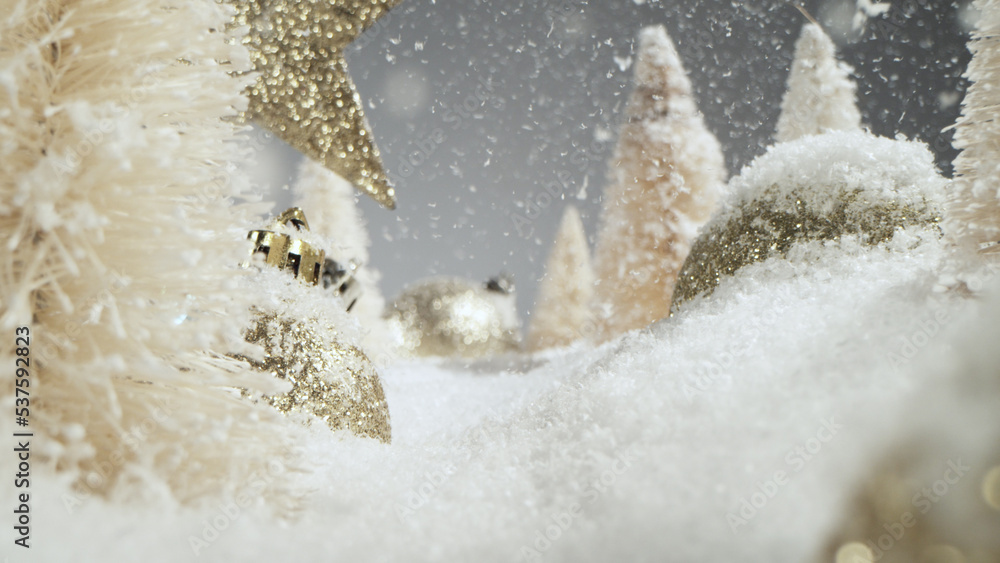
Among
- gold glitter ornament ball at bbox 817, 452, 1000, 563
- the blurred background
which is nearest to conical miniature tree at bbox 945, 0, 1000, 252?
gold glitter ornament ball at bbox 817, 452, 1000, 563

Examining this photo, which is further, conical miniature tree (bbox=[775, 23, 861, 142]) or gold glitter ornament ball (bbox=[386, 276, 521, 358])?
gold glitter ornament ball (bbox=[386, 276, 521, 358])

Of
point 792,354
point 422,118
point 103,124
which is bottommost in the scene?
point 792,354

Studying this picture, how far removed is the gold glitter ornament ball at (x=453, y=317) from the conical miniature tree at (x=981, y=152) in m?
1.88

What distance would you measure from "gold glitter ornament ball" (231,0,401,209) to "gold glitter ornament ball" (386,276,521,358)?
1.28m

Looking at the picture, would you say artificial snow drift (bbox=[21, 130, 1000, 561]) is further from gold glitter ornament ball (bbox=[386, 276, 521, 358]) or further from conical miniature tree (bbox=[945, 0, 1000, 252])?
gold glitter ornament ball (bbox=[386, 276, 521, 358])

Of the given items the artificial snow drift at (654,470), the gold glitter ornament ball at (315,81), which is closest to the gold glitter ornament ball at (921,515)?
the artificial snow drift at (654,470)

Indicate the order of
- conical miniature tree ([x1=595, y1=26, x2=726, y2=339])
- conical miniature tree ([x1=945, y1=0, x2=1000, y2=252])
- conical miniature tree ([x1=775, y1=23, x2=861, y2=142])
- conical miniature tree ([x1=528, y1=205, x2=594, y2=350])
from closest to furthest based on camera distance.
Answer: conical miniature tree ([x1=945, y1=0, x2=1000, y2=252]) → conical miniature tree ([x1=775, y1=23, x2=861, y2=142]) → conical miniature tree ([x1=595, y1=26, x2=726, y2=339]) → conical miniature tree ([x1=528, y1=205, x2=594, y2=350])

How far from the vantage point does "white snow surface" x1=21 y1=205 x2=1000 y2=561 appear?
0.37m

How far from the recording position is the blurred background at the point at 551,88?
3.74 feet

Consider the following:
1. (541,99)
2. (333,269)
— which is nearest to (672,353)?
(333,269)

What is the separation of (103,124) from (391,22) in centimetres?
110

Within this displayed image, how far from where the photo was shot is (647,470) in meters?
0.43

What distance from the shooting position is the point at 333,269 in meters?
1.23

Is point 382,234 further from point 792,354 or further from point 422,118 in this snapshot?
point 792,354
